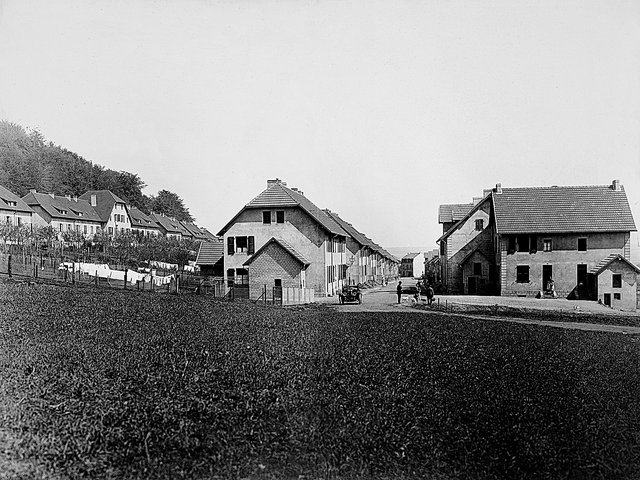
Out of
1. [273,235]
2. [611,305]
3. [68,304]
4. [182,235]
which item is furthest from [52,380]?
[182,235]

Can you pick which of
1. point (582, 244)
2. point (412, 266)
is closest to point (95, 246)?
point (582, 244)

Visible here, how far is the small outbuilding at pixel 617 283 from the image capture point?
3781cm

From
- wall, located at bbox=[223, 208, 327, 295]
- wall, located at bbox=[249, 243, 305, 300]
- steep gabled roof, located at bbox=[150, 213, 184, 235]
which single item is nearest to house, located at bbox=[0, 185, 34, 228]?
wall, located at bbox=[223, 208, 327, 295]

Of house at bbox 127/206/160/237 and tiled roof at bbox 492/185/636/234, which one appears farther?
house at bbox 127/206/160/237

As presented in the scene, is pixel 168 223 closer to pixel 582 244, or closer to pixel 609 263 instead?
pixel 582 244

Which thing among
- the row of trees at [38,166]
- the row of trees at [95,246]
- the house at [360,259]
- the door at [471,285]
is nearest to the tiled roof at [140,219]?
the row of trees at [95,246]

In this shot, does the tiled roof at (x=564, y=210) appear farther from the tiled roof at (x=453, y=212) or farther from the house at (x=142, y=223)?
the house at (x=142, y=223)

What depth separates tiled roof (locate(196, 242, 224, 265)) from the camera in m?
43.3

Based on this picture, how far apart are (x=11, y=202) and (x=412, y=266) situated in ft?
355

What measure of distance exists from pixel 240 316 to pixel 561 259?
30633 millimetres

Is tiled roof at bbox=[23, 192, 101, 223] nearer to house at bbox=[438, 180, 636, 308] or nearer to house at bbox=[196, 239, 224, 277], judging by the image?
house at bbox=[196, 239, 224, 277]

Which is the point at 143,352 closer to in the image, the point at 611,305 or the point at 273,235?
the point at 273,235

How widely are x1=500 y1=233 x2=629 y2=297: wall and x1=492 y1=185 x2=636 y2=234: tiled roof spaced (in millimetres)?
741

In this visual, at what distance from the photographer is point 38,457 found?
271 inches
